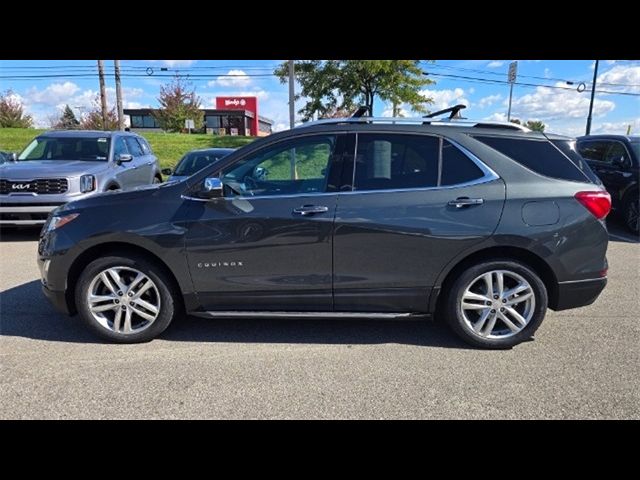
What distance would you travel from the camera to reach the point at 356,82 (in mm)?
17438

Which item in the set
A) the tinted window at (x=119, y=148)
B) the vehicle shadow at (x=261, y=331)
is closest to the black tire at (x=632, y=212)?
the vehicle shadow at (x=261, y=331)

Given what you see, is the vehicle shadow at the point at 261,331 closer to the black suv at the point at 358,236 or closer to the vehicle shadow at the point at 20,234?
the black suv at the point at 358,236

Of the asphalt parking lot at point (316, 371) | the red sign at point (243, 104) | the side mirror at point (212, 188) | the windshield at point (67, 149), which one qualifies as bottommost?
the asphalt parking lot at point (316, 371)

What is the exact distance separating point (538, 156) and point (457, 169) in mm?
690

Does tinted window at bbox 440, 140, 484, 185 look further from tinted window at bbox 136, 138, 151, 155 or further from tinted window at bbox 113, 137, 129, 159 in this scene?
tinted window at bbox 136, 138, 151, 155

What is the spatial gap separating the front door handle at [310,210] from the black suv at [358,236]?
0.05ft

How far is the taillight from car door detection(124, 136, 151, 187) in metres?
7.84

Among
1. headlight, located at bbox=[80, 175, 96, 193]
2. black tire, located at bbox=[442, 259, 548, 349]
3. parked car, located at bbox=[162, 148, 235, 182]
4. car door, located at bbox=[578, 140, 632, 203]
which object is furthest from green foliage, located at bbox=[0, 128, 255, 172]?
black tire, located at bbox=[442, 259, 548, 349]

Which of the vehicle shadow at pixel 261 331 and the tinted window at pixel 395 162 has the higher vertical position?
the tinted window at pixel 395 162

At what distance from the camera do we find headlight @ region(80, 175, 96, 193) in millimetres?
6988

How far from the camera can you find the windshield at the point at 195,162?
8461 millimetres

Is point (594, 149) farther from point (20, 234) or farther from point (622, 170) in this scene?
point (20, 234)

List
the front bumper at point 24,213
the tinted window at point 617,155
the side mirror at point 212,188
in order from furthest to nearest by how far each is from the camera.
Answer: the tinted window at point 617,155
the front bumper at point 24,213
the side mirror at point 212,188

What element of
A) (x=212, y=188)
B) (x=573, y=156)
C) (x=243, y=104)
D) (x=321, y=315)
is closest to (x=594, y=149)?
(x=573, y=156)
